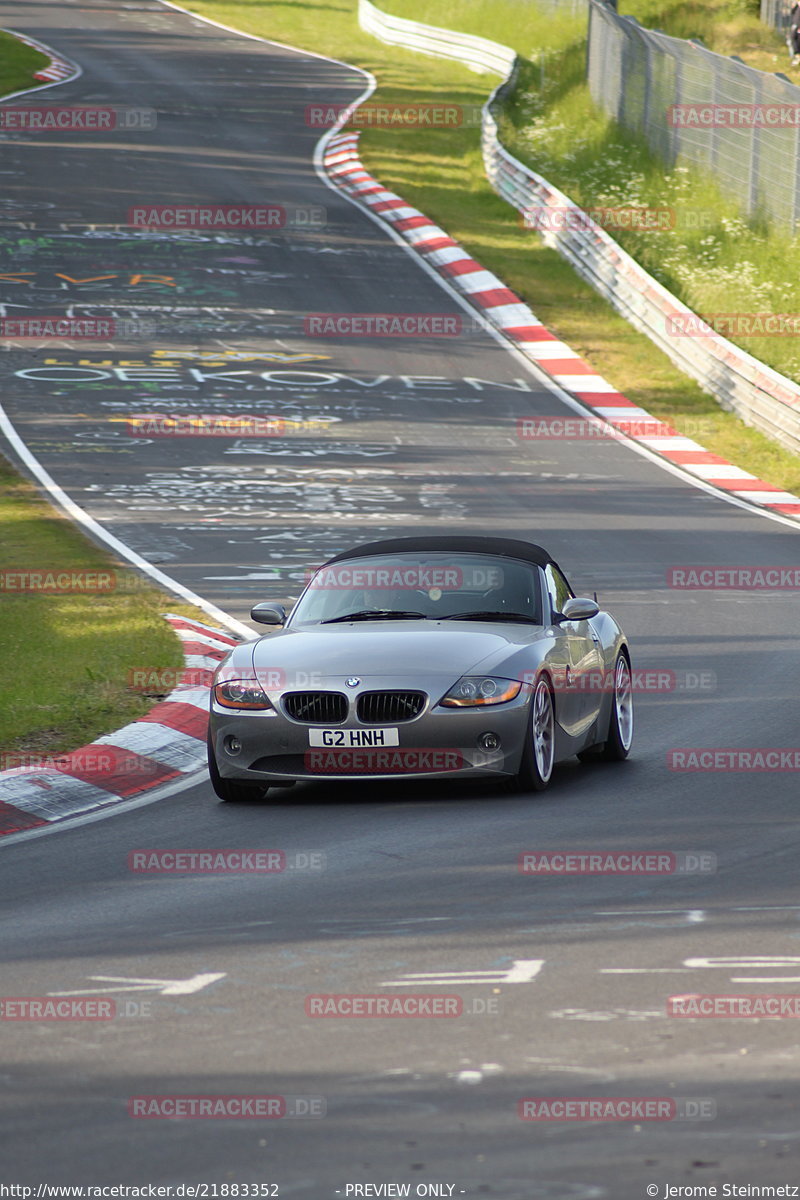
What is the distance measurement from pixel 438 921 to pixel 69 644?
7036mm

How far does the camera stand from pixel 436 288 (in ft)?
101

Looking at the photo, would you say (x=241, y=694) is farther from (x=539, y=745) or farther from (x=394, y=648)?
(x=539, y=745)

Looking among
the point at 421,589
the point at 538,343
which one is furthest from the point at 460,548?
the point at 538,343

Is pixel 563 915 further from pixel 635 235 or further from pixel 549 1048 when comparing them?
pixel 635 235

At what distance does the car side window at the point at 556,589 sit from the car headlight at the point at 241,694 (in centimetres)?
208

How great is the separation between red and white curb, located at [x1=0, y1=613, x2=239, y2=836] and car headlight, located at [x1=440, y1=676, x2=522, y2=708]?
188cm

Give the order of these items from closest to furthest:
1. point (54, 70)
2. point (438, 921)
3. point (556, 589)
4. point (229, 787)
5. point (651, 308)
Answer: point (438, 921) < point (229, 787) < point (556, 589) < point (651, 308) < point (54, 70)

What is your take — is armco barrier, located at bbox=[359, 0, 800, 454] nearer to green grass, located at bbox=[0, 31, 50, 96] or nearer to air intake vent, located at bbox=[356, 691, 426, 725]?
air intake vent, located at bbox=[356, 691, 426, 725]

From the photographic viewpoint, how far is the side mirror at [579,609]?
34.2 feet

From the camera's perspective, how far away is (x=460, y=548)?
11023 mm

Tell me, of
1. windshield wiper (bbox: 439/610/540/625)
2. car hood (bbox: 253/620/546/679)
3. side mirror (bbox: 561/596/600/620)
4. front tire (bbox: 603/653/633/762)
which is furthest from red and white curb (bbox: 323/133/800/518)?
car hood (bbox: 253/620/546/679)

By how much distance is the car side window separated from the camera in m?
10.9

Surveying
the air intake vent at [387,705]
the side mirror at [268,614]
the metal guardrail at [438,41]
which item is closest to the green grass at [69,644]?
the side mirror at [268,614]

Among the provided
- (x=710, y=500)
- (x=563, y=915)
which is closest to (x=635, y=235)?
(x=710, y=500)
